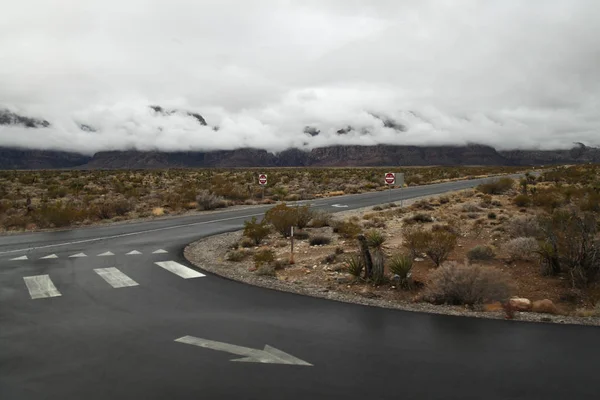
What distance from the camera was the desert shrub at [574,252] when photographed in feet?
37.9

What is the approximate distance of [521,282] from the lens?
11852mm

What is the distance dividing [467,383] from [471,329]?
219 centimetres

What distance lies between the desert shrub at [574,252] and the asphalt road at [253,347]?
4.85 m

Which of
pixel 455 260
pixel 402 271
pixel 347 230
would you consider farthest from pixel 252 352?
pixel 347 230

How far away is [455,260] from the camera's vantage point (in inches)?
548

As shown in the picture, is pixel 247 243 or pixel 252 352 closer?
pixel 252 352

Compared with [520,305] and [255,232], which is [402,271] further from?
[255,232]

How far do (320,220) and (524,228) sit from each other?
910 centimetres

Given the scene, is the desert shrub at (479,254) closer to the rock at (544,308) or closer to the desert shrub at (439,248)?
the desert shrub at (439,248)

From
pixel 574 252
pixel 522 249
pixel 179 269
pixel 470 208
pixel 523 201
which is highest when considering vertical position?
pixel 523 201

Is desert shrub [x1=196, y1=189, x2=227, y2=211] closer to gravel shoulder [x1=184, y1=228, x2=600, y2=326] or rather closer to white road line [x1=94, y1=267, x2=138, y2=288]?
gravel shoulder [x1=184, y1=228, x2=600, y2=326]

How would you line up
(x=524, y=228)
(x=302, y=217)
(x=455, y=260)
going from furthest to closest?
1. (x=302, y=217)
2. (x=524, y=228)
3. (x=455, y=260)

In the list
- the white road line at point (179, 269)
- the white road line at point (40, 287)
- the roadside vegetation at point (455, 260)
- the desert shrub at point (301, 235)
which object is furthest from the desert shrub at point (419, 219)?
the white road line at point (40, 287)

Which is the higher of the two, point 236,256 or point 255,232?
point 255,232
